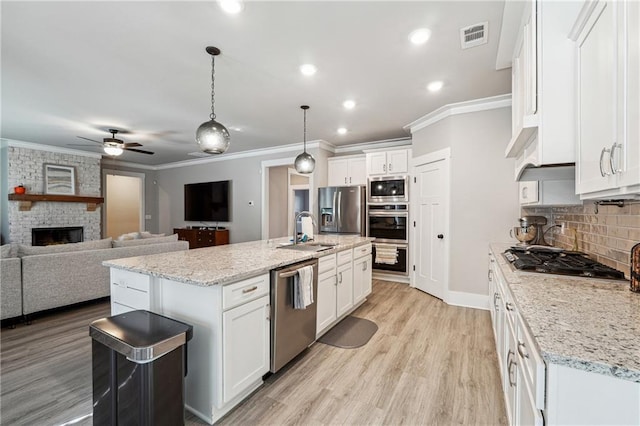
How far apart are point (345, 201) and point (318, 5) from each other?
3.58 metres

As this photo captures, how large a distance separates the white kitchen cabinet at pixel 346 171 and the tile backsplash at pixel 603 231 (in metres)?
3.16

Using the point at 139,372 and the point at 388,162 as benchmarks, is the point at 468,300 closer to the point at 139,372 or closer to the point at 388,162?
the point at 388,162

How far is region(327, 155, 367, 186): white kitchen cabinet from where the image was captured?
546 cm

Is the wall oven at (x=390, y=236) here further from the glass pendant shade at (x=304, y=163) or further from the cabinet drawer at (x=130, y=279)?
the cabinet drawer at (x=130, y=279)

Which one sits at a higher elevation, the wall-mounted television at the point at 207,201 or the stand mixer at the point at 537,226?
the wall-mounted television at the point at 207,201

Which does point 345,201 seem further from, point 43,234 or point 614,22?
point 43,234

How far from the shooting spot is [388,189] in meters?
4.91

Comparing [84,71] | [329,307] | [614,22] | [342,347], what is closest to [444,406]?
[342,347]

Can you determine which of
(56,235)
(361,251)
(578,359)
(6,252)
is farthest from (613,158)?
(56,235)

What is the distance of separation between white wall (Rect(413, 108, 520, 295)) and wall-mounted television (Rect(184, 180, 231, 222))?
200 inches

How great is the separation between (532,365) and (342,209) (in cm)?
433

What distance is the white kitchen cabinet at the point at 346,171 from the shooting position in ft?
17.9

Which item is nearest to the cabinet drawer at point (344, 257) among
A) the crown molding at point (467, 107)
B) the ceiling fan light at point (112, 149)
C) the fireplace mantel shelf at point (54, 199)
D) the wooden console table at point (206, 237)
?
the crown molding at point (467, 107)

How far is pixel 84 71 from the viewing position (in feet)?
9.15
